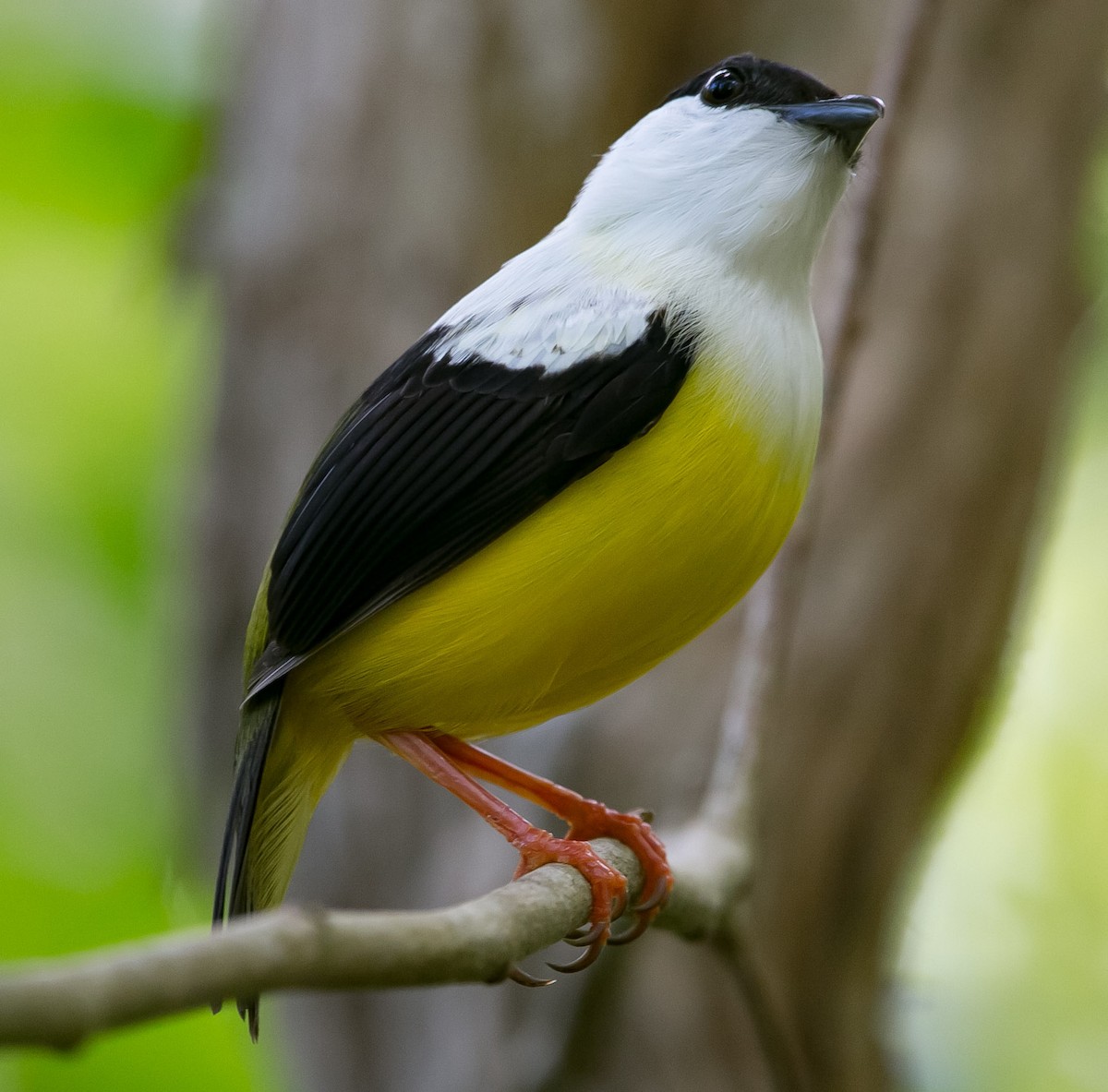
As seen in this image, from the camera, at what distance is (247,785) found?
2814mm

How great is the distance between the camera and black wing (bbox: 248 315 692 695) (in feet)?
8.57

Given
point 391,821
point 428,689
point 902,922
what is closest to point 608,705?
point 391,821

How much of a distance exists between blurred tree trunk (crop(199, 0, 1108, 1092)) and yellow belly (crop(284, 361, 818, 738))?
188 cm

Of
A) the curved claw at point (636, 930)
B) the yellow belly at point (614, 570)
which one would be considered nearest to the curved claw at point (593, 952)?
the curved claw at point (636, 930)

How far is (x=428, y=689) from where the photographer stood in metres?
2.74

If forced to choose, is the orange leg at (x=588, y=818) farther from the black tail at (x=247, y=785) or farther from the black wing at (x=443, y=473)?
the black wing at (x=443, y=473)

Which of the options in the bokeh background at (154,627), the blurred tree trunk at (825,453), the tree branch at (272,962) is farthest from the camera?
the bokeh background at (154,627)

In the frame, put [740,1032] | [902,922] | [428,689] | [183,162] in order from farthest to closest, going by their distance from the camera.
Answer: [183,162] → [902,922] → [740,1032] → [428,689]

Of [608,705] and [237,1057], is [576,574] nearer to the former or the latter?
[608,705]

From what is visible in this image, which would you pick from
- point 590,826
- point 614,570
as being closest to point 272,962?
point 614,570

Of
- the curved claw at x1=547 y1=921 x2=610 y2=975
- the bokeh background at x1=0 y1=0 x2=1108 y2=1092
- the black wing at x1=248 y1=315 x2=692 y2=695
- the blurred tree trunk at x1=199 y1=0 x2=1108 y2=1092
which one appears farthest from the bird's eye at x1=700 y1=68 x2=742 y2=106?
the bokeh background at x1=0 y1=0 x2=1108 y2=1092

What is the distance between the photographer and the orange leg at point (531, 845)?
8.84 ft

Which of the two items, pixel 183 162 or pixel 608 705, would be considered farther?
pixel 183 162

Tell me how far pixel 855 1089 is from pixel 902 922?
707mm
